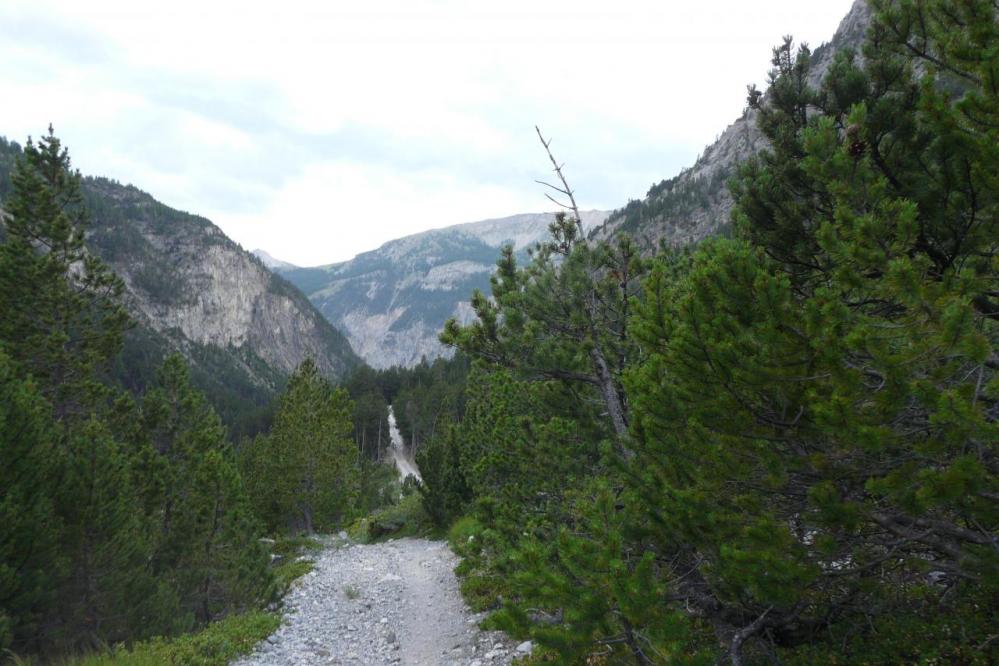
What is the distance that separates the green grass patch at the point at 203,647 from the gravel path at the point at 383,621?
0.33 metres

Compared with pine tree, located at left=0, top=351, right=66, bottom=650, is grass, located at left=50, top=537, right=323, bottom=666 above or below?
below

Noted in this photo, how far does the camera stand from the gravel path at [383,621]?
1036 cm

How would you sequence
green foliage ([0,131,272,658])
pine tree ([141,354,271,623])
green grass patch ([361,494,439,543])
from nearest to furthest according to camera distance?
green foliage ([0,131,272,658])
pine tree ([141,354,271,623])
green grass patch ([361,494,439,543])

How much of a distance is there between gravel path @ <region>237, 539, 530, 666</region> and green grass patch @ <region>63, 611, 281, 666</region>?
0.33m

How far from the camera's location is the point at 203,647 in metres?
10.0

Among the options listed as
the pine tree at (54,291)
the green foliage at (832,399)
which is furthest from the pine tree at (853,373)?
the pine tree at (54,291)

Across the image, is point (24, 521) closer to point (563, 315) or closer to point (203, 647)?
point (203, 647)

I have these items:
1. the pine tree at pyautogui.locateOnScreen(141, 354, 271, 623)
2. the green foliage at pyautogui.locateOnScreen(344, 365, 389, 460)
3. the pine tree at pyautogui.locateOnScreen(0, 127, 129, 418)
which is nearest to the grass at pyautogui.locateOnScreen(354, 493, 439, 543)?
the pine tree at pyautogui.locateOnScreen(141, 354, 271, 623)

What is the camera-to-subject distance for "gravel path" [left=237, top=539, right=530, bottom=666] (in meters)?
10.4

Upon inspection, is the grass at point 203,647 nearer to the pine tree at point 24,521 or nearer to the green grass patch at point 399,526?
the pine tree at point 24,521

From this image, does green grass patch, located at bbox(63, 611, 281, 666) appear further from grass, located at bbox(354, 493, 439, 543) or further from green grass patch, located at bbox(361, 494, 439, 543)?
green grass patch, located at bbox(361, 494, 439, 543)

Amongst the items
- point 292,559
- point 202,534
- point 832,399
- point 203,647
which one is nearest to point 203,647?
point 203,647

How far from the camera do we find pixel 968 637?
4285mm

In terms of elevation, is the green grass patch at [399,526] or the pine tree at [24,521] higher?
the pine tree at [24,521]
